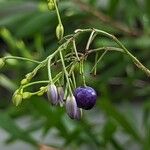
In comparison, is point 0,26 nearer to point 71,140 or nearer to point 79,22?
point 79,22

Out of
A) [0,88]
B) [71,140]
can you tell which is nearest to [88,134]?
[71,140]

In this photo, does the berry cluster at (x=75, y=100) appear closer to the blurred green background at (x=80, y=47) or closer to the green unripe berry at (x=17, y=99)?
the green unripe berry at (x=17, y=99)

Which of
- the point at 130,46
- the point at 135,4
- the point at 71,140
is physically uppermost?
the point at 135,4

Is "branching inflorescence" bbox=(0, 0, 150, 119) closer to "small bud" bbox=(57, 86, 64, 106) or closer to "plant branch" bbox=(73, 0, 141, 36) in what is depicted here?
"small bud" bbox=(57, 86, 64, 106)

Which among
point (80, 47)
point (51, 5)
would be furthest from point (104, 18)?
point (51, 5)

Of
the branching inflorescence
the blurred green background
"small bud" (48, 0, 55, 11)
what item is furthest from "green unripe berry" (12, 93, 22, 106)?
the blurred green background

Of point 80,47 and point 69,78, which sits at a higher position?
point 80,47

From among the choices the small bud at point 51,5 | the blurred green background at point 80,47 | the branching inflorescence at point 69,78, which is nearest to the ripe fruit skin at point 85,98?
the branching inflorescence at point 69,78

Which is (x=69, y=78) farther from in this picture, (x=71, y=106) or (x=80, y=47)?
(x=80, y=47)
